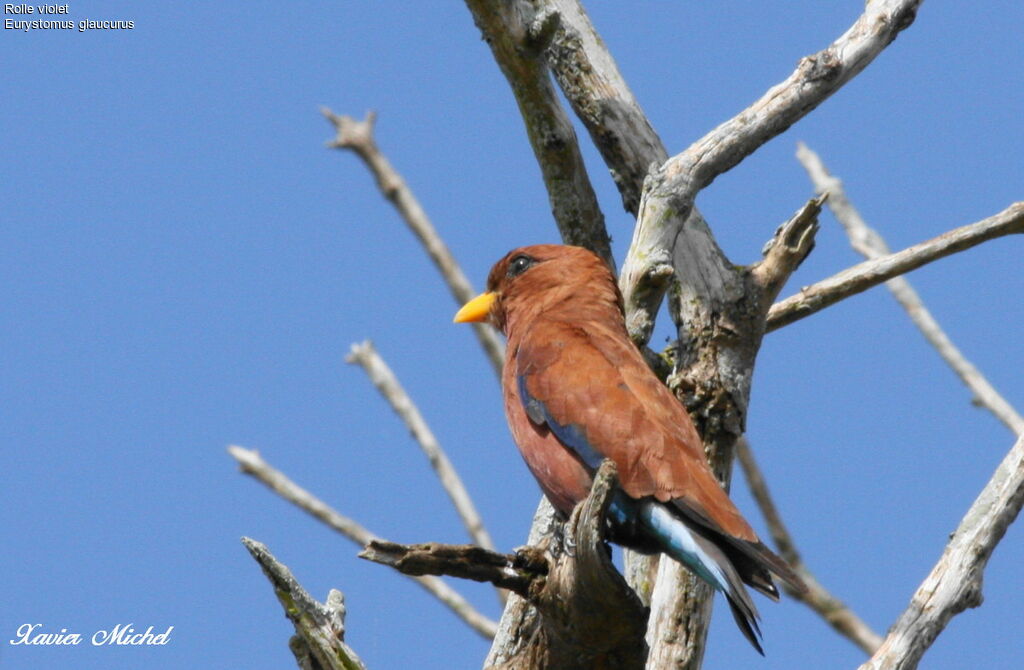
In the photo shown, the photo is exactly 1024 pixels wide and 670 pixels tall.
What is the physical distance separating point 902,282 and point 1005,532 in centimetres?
349

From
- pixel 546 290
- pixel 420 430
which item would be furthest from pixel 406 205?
pixel 546 290

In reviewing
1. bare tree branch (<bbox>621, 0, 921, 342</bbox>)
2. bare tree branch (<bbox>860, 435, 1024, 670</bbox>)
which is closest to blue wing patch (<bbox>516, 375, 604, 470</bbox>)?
bare tree branch (<bbox>621, 0, 921, 342</bbox>)

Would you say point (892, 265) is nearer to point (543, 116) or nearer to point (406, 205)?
point (543, 116)

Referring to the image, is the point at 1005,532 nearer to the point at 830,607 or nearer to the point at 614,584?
the point at 614,584

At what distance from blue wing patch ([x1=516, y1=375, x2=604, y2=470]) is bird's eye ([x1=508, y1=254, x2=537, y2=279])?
1249 mm

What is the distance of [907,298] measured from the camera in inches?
348

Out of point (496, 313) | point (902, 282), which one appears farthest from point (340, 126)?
point (902, 282)

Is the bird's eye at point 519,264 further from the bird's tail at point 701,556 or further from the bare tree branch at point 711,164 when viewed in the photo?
the bird's tail at point 701,556

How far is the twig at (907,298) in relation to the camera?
7.97 metres

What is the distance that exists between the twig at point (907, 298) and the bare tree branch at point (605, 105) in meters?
1.45

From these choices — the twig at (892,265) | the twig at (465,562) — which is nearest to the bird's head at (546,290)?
the twig at (892,265)

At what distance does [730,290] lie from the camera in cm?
664

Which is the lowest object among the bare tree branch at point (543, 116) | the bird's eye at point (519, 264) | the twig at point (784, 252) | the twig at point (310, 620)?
the twig at point (310, 620)

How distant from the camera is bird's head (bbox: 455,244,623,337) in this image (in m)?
6.67
